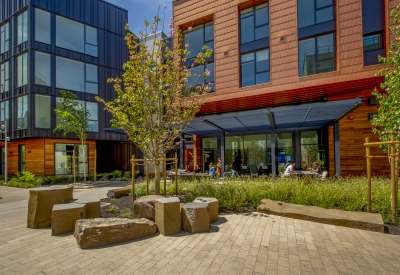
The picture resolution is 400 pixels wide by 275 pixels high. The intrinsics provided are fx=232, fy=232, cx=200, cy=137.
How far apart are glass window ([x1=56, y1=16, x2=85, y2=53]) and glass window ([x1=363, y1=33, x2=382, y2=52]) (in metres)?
22.1

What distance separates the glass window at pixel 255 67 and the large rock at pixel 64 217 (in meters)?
12.8

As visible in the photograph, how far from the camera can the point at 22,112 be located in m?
18.9

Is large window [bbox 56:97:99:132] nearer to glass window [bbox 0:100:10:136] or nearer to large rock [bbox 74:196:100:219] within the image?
glass window [bbox 0:100:10:136]

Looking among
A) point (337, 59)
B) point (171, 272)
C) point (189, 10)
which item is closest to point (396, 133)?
point (171, 272)

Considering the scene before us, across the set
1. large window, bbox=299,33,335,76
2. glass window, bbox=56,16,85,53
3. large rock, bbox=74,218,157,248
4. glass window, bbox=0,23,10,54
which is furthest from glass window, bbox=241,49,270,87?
glass window, bbox=0,23,10,54

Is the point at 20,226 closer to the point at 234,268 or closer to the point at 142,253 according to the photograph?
the point at 142,253

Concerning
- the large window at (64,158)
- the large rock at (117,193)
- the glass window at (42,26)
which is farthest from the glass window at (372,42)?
the glass window at (42,26)

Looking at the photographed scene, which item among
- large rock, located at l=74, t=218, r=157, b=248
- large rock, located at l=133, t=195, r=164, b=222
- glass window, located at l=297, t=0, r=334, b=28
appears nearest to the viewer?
large rock, located at l=74, t=218, r=157, b=248

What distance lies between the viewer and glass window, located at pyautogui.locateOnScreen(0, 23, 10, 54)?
20297 mm

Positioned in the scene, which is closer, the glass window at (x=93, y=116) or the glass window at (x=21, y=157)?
the glass window at (x=21, y=157)

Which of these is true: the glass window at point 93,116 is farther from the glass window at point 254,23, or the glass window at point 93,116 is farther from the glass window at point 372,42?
the glass window at point 372,42

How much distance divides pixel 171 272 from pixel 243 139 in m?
15.7

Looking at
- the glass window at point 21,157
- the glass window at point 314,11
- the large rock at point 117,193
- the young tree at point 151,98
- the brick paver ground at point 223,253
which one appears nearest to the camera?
the brick paver ground at point 223,253

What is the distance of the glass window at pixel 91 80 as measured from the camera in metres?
22.0
